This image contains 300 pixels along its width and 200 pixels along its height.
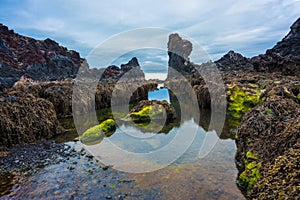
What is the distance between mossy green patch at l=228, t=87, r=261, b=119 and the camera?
66.6 ft

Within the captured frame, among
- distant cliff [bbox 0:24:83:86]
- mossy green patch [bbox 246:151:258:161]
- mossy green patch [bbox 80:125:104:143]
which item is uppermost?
distant cliff [bbox 0:24:83:86]

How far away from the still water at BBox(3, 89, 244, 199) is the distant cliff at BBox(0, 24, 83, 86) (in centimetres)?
5026

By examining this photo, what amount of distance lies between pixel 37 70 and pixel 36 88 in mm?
43059

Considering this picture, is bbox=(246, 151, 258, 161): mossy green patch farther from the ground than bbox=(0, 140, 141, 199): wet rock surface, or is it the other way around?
bbox=(246, 151, 258, 161): mossy green patch

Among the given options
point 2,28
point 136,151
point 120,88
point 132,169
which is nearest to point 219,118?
point 136,151

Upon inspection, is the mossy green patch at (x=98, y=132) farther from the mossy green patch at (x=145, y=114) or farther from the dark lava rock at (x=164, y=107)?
the dark lava rock at (x=164, y=107)

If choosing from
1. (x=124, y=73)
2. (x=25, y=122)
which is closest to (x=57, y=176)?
(x=25, y=122)

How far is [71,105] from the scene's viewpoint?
25703 mm

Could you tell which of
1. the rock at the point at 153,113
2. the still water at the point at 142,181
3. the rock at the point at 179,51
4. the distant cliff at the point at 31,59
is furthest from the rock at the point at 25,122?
the rock at the point at 179,51

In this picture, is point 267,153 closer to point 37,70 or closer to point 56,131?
point 56,131

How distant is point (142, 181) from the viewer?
9023 mm

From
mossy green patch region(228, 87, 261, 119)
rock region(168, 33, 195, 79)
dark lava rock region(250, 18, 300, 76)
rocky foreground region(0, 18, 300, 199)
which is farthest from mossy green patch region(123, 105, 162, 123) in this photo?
rock region(168, 33, 195, 79)

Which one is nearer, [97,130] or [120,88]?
[97,130]

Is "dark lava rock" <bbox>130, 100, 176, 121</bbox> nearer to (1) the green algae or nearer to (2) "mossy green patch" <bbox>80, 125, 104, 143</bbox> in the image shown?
(2) "mossy green patch" <bbox>80, 125, 104, 143</bbox>
